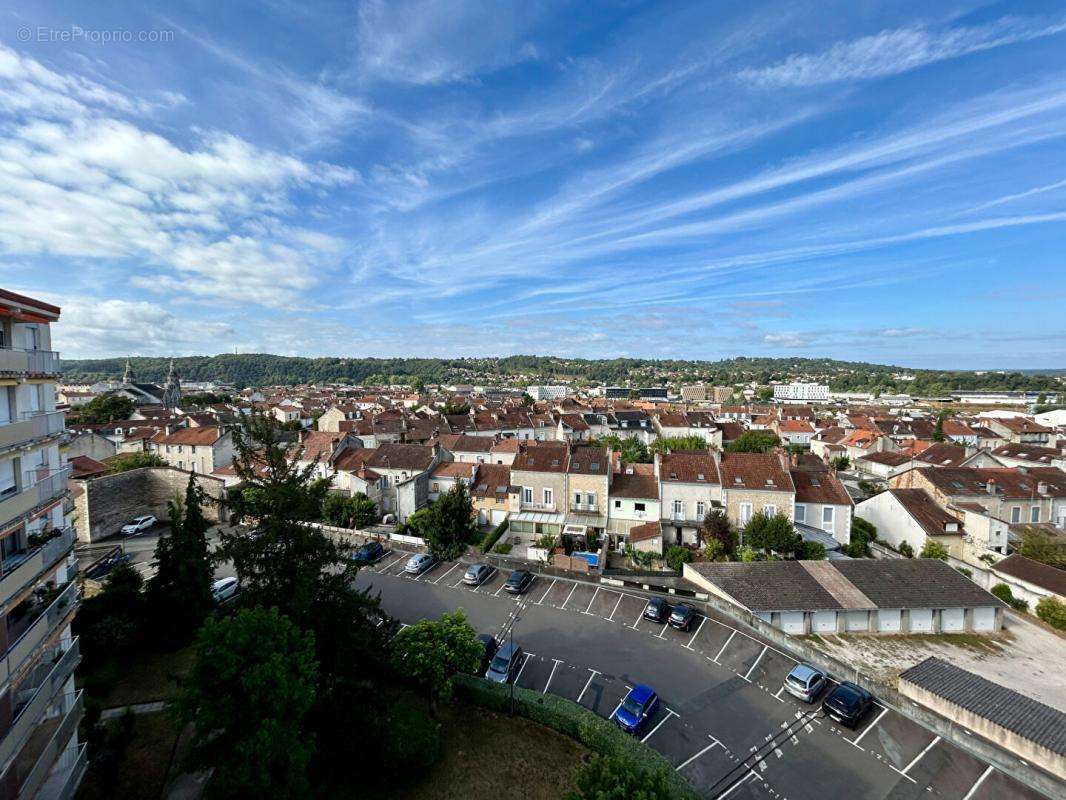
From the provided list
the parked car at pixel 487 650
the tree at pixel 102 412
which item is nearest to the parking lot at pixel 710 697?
the parked car at pixel 487 650

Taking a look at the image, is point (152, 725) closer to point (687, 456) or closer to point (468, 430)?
point (687, 456)

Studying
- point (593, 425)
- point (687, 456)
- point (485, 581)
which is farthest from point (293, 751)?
point (593, 425)

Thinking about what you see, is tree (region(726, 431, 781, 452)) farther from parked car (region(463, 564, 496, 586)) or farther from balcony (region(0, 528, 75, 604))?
balcony (region(0, 528, 75, 604))

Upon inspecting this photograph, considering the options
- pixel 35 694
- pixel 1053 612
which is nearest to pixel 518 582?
pixel 35 694

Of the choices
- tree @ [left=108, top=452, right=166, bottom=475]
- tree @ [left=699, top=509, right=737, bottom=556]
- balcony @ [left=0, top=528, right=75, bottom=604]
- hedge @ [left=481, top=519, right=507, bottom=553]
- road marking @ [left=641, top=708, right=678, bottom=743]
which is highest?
balcony @ [left=0, top=528, right=75, bottom=604]

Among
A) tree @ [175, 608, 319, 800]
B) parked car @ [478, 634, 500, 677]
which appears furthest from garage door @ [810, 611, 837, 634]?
tree @ [175, 608, 319, 800]

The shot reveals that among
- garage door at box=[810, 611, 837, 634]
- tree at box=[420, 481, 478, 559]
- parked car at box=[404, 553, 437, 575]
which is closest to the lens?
garage door at box=[810, 611, 837, 634]

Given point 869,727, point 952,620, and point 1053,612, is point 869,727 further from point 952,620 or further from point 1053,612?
point 1053,612
